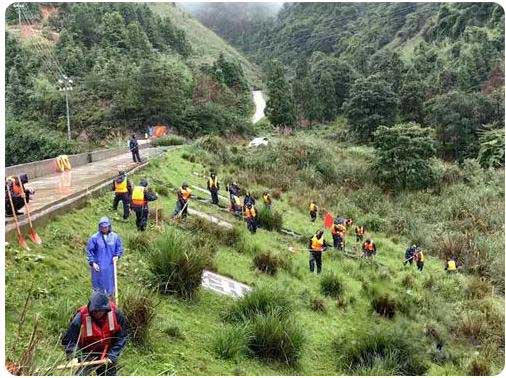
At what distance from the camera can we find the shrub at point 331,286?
1216 cm

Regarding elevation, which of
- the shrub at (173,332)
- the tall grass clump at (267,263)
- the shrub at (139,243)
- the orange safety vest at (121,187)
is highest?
the orange safety vest at (121,187)

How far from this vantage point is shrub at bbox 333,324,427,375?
842cm

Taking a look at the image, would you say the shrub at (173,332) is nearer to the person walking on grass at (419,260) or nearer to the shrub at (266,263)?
the shrub at (266,263)

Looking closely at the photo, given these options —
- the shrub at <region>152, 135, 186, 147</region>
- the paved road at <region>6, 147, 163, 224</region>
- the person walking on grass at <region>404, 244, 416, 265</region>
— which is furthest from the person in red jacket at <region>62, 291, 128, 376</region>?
the shrub at <region>152, 135, 186, 147</region>

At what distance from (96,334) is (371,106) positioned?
145ft

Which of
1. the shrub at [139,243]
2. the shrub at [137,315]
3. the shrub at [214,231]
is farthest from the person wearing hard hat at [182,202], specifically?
the shrub at [137,315]

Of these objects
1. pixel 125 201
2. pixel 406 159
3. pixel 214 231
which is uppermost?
pixel 125 201

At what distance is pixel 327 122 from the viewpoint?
6231 cm

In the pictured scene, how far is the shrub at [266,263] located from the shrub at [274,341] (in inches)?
166

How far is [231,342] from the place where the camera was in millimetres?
7797

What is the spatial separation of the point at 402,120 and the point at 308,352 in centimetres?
4240

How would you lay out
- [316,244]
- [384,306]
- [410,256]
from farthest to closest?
[410,256], [316,244], [384,306]

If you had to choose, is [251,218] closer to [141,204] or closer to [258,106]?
[141,204]

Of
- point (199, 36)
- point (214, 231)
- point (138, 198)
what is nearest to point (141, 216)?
point (138, 198)
